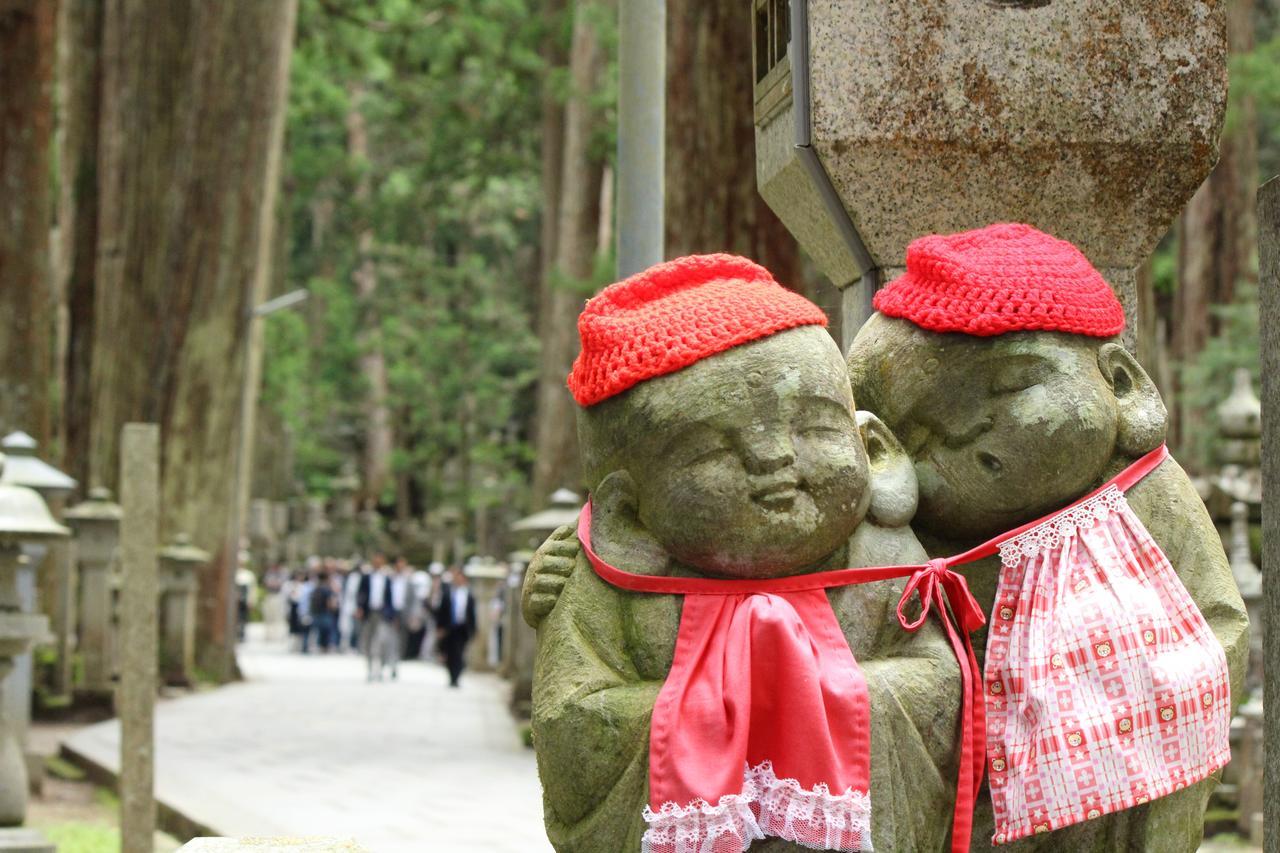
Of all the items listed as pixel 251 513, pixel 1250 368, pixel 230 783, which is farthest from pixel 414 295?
pixel 230 783

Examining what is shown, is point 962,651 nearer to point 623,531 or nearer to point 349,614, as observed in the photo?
point 623,531

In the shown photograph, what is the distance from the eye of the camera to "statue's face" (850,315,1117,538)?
10.1ft

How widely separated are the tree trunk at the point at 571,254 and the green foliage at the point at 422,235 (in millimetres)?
594

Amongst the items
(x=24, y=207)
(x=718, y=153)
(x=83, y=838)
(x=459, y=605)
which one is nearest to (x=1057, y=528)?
(x=718, y=153)

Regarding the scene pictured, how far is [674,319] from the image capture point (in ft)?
9.93

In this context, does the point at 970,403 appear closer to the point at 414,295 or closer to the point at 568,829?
the point at 568,829

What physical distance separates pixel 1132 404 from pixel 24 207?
46.6 feet

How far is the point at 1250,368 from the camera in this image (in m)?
17.7

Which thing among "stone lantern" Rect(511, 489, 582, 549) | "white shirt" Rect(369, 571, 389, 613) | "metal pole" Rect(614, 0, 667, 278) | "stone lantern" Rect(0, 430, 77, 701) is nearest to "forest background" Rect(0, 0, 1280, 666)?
"stone lantern" Rect(0, 430, 77, 701)

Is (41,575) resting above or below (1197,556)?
below

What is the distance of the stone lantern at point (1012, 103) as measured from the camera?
12.5 ft

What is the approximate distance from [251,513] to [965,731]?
3909cm

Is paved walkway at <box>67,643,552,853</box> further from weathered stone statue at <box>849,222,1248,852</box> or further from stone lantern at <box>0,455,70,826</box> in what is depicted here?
weathered stone statue at <box>849,222,1248,852</box>

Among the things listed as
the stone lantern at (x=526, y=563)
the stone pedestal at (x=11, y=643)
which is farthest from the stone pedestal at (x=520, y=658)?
the stone pedestal at (x=11, y=643)
